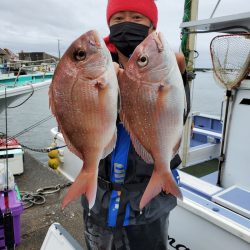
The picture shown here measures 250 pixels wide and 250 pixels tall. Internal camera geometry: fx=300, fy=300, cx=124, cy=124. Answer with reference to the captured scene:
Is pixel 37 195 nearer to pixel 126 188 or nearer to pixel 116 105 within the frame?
pixel 126 188

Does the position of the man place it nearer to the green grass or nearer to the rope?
the rope

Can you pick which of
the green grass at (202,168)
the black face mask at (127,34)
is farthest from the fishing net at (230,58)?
the green grass at (202,168)

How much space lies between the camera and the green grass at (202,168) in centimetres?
568

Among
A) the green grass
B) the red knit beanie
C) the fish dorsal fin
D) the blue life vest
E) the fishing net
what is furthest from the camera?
the green grass

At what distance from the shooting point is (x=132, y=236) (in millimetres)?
1767

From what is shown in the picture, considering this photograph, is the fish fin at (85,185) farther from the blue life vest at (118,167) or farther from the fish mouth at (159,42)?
the fish mouth at (159,42)

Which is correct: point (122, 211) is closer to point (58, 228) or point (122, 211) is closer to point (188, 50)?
point (58, 228)

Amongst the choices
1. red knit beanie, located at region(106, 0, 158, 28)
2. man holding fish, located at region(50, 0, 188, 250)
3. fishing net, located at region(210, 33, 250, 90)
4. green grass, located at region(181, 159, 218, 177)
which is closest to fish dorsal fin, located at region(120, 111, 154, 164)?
man holding fish, located at region(50, 0, 188, 250)

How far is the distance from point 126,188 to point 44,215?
9.57 ft

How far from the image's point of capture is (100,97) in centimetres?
117

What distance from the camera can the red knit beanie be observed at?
1507mm

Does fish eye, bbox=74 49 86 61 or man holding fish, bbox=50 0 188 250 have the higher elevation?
fish eye, bbox=74 49 86 61

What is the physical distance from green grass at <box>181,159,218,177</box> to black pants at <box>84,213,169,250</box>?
385cm

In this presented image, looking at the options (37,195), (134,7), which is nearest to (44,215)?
(37,195)
